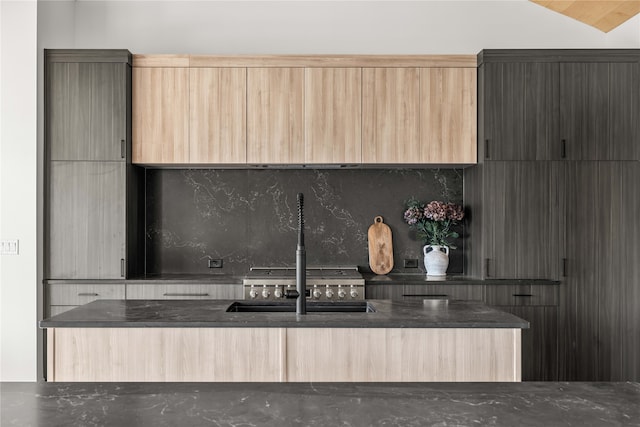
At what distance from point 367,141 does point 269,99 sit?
744 millimetres

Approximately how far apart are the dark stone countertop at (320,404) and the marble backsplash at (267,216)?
125 inches

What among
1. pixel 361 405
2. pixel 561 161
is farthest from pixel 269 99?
pixel 361 405

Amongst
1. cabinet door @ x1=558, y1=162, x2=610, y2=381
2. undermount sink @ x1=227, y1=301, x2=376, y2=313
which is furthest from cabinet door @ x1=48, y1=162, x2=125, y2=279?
cabinet door @ x1=558, y1=162, x2=610, y2=381

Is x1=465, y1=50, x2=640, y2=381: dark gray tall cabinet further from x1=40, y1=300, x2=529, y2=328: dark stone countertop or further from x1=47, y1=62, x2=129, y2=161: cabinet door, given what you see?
x1=47, y1=62, x2=129, y2=161: cabinet door

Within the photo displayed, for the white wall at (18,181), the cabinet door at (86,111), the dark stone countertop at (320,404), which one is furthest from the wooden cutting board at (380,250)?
the dark stone countertop at (320,404)

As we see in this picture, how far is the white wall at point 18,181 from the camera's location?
12.7ft

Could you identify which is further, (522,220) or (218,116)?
(218,116)

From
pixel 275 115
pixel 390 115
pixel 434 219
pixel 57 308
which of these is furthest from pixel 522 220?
pixel 57 308

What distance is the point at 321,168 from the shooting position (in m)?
4.43

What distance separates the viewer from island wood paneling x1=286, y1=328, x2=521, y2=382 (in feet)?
7.29

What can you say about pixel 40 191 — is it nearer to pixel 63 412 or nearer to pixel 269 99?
pixel 269 99

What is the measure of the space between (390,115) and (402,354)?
2177mm

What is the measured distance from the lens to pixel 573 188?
3.90 meters

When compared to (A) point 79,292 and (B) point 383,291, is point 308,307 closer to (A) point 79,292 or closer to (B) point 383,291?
(B) point 383,291
